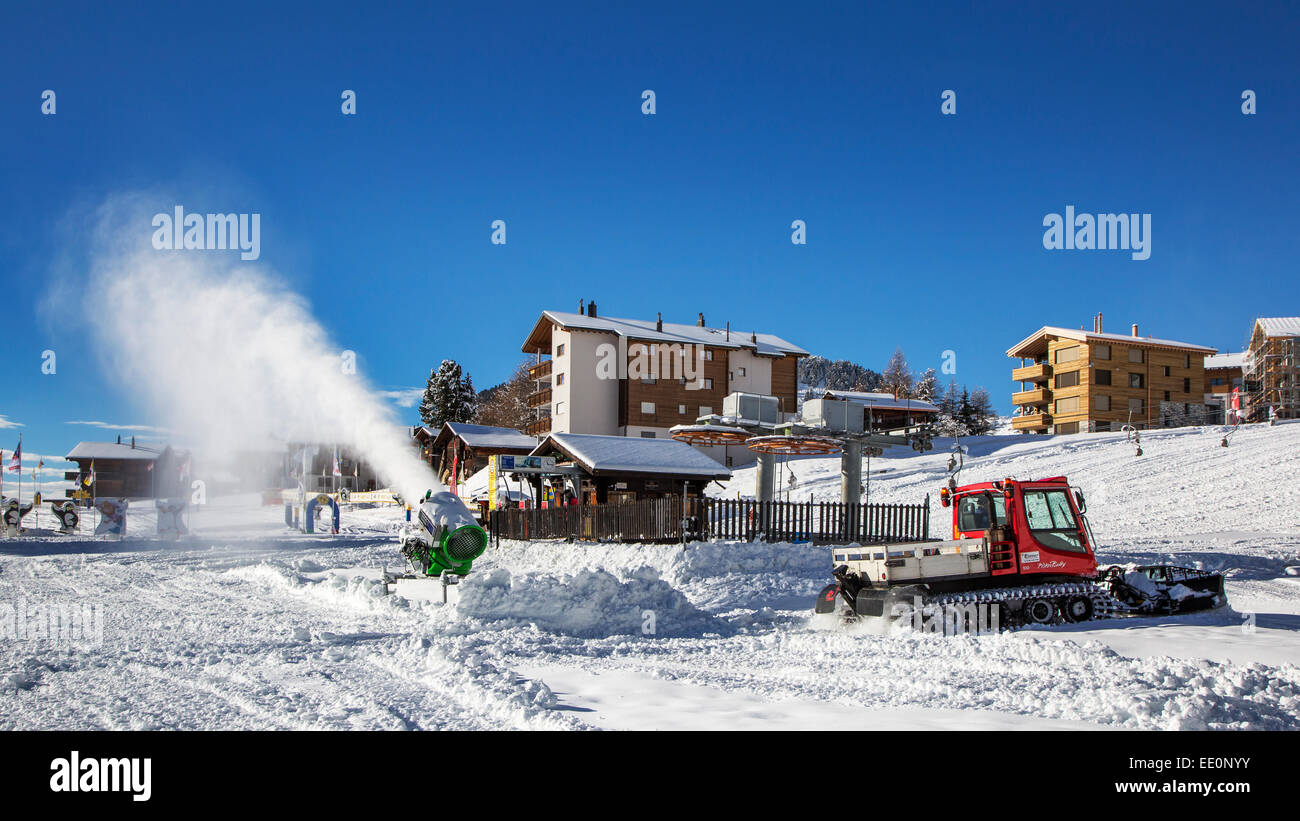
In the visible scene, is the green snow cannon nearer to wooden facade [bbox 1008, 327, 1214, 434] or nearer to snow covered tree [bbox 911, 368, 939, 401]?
wooden facade [bbox 1008, 327, 1214, 434]

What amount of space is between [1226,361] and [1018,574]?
316ft

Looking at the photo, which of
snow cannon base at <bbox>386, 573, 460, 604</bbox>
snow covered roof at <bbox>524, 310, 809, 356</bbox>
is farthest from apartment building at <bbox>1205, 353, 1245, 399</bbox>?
snow cannon base at <bbox>386, 573, 460, 604</bbox>

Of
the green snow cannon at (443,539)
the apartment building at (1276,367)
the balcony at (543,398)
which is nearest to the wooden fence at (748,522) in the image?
the green snow cannon at (443,539)

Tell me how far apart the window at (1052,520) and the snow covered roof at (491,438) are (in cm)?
4457

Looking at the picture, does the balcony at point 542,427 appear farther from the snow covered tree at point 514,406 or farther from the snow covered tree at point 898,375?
the snow covered tree at point 898,375

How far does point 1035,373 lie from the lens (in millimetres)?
62312

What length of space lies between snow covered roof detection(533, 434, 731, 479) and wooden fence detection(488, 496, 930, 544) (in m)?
3.02

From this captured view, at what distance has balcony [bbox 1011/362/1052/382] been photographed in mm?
61969

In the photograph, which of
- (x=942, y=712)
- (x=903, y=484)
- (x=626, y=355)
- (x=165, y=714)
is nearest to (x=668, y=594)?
(x=942, y=712)

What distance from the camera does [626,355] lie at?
56375 mm
